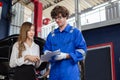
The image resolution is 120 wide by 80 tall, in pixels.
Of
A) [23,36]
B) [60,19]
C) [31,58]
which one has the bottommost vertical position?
[31,58]

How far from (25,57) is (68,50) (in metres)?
0.50

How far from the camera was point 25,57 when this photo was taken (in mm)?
2496

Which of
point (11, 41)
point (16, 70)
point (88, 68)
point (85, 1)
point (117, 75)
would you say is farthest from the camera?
point (85, 1)

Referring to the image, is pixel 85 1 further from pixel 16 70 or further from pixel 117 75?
pixel 16 70

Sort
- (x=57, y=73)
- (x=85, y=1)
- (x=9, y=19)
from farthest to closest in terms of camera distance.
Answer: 1. (x=85, y=1)
2. (x=9, y=19)
3. (x=57, y=73)

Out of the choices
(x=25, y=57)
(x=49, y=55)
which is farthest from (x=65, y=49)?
(x=25, y=57)

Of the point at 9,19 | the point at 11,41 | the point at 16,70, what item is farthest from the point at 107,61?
the point at 9,19

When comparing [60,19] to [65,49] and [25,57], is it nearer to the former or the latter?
[65,49]

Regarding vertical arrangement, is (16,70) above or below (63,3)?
below

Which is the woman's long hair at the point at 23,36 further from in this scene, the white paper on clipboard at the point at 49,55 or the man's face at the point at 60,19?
the man's face at the point at 60,19

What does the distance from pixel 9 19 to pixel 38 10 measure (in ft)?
3.55

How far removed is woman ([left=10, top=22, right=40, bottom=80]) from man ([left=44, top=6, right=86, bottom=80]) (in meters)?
0.27

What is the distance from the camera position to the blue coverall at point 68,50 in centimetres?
228

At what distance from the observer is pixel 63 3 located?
11234 millimetres
